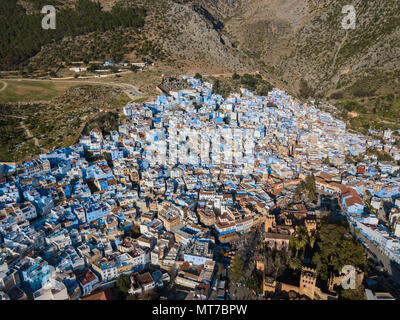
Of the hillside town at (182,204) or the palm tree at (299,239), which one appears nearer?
the hillside town at (182,204)

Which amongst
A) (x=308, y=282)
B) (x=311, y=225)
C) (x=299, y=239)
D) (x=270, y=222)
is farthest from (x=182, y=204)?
(x=308, y=282)

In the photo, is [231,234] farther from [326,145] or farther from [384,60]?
[384,60]

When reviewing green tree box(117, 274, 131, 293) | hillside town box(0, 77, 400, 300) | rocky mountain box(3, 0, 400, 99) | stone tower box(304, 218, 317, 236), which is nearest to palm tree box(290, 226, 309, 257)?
hillside town box(0, 77, 400, 300)

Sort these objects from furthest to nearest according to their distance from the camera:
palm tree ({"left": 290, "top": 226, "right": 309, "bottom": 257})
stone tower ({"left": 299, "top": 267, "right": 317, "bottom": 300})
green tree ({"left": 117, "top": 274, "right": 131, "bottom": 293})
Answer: palm tree ({"left": 290, "top": 226, "right": 309, "bottom": 257}) → green tree ({"left": 117, "top": 274, "right": 131, "bottom": 293}) → stone tower ({"left": 299, "top": 267, "right": 317, "bottom": 300})

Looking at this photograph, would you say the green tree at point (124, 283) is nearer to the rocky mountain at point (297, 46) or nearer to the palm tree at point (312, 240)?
the palm tree at point (312, 240)

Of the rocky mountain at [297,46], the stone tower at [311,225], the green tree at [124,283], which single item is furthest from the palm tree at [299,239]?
the rocky mountain at [297,46]

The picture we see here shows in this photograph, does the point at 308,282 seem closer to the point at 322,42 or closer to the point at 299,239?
the point at 299,239

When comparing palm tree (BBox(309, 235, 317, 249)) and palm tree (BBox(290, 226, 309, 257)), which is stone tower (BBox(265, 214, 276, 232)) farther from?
palm tree (BBox(309, 235, 317, 249))
